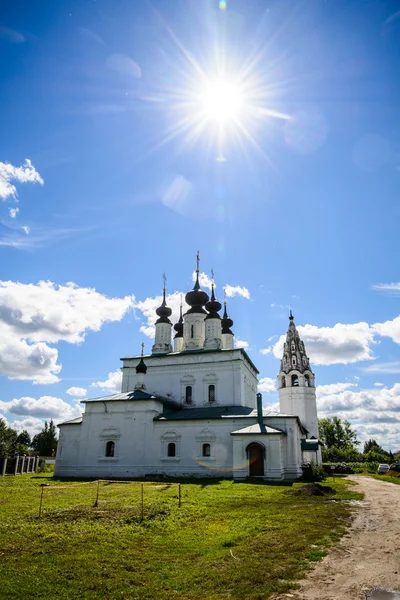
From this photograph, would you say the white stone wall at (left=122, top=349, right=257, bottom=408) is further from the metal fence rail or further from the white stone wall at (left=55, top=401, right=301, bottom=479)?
the metal fence rail

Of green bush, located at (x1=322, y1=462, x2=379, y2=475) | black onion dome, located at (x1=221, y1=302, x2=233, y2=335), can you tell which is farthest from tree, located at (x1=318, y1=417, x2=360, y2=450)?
black onion dome, located at (x1=221, y1=302, x2=233, y2=335)

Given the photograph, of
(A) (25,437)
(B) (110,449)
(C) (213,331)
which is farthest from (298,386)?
(A) (25,437)

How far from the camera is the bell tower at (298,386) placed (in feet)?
133

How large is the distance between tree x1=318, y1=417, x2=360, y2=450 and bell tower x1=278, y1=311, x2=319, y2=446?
101 ft

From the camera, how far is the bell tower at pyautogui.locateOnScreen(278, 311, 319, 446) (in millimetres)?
40625

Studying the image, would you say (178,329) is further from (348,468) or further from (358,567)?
(358,567)

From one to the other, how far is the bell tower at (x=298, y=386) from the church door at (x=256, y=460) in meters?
16.4

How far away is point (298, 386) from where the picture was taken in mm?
41281

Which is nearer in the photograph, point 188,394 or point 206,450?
point 206,450

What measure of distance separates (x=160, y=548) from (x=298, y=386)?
116ft

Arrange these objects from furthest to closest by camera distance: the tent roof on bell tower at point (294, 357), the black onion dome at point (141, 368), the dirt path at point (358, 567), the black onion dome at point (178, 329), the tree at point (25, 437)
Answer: the tree at point (25, 437)
the tent roof on bell tower at point (294, 357)
the black onion dome at point (178, 329)
the black onion dome at point (141, 368)
the dirt path at point (358, 567)

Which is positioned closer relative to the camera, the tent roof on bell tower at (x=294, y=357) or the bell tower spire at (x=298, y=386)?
the bell tower spire at (x=298, y=386)

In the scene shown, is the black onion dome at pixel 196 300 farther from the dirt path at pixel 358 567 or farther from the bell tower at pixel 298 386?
the dirt path at pixel 358 567

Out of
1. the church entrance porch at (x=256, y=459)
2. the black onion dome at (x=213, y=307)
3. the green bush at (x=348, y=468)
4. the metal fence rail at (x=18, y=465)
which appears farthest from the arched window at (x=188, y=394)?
the green bush at (x=348, y=468)
